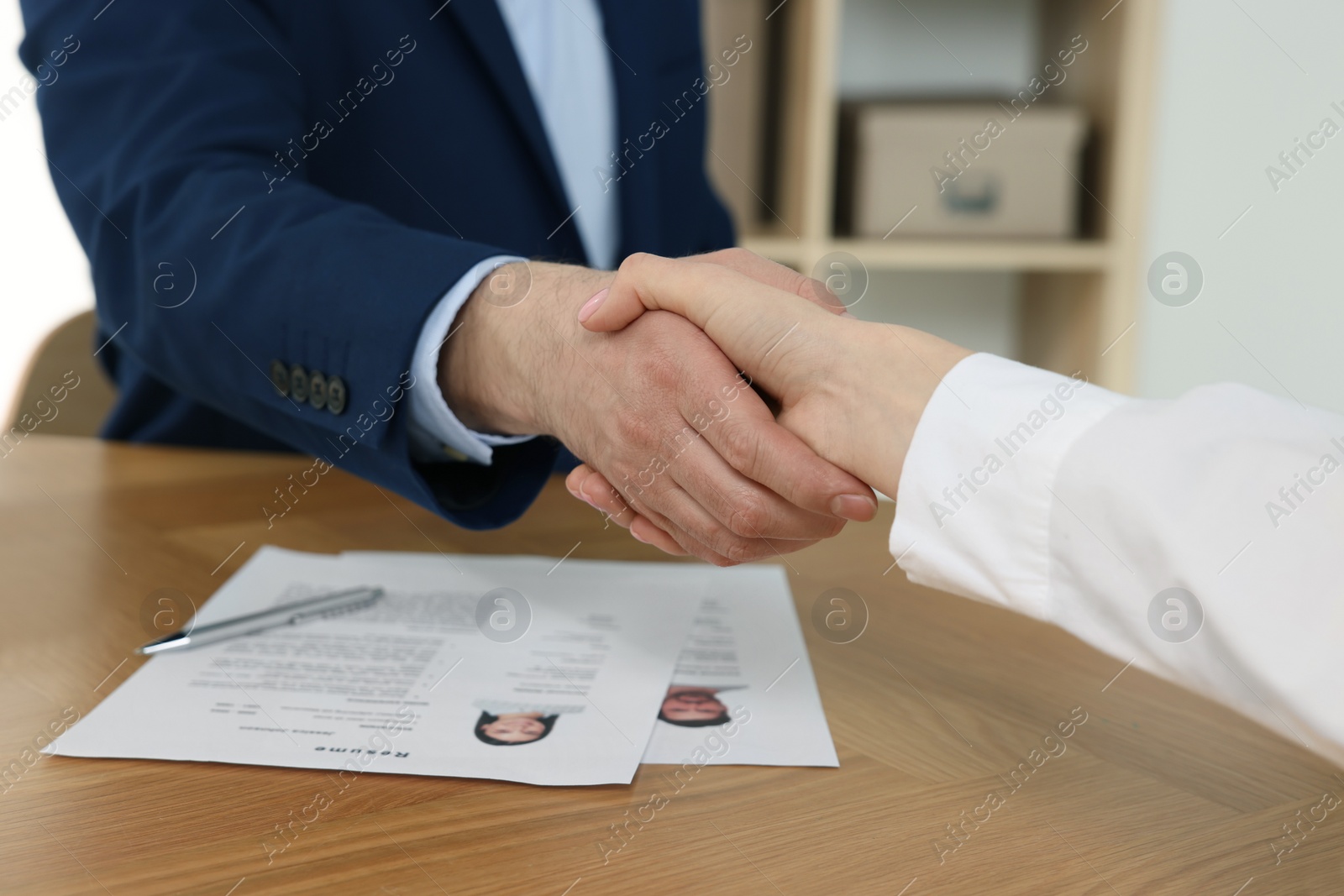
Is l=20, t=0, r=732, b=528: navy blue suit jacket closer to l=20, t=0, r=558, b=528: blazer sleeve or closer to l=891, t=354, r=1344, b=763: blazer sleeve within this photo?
l=20, t=0, r=558, b=528: blazer sleeve

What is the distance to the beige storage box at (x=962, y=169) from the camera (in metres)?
1.81

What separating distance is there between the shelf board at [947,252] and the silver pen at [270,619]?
1271 millimetres

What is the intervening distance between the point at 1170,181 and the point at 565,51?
48.5 inches

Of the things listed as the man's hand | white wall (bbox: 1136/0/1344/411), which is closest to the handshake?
the man's hand

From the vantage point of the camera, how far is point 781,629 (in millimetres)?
684

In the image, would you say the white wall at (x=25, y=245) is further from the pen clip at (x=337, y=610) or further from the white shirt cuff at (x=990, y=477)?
the white shirt cuff at (x=990, y=477)

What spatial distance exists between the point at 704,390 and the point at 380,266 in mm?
228

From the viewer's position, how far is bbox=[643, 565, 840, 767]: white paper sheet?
1.71 ft

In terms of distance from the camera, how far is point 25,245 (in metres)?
1.98

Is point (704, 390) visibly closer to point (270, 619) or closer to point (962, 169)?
point (270, 619)

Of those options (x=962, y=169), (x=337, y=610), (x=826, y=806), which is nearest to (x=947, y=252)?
(x=962, y=169)

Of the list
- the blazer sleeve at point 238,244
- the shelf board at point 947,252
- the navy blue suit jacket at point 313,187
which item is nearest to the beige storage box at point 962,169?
the shelf board at point 947,252

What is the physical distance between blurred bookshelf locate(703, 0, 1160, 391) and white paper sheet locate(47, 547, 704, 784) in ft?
4.02

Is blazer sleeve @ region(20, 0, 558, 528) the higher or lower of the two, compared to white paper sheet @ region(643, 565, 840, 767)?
higher
